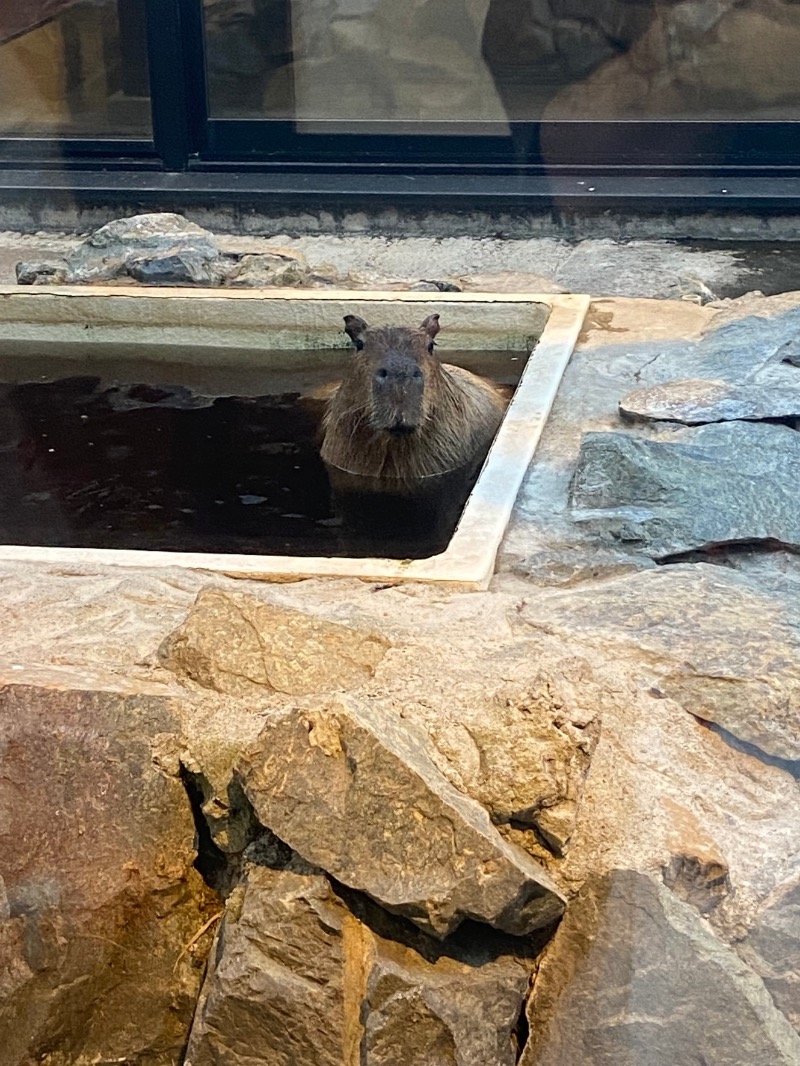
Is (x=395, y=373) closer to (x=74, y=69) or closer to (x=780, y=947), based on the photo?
(x=780, y=947)

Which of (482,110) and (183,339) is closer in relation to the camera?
(183,339)

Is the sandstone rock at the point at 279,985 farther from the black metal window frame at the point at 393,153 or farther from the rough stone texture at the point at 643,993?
the black metal window frame at the point at 393,153

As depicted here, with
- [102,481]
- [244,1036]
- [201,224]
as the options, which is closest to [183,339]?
[102,481]

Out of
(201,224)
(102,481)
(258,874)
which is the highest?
(258,874)

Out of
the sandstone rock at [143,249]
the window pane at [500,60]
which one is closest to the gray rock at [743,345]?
the sandstone rock at [143,249]

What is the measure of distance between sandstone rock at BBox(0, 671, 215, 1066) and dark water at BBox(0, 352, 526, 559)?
1353mm

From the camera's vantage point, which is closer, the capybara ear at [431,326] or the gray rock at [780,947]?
the gray rock at [780,947]

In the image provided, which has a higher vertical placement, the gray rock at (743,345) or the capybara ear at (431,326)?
the gray rock at (743,345)

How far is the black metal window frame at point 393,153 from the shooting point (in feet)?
22.4

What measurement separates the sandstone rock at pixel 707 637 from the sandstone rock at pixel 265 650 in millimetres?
403

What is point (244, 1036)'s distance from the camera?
2146 mm

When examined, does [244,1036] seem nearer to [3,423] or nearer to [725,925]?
[725,925]

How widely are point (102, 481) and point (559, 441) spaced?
1369 millimetres

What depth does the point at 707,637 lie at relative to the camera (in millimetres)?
2623
